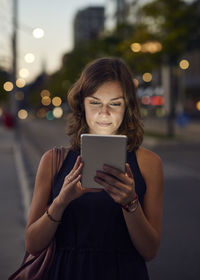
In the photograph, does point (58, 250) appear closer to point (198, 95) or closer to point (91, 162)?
point (91, 162)

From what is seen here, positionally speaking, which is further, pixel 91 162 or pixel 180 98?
pixel 180 98

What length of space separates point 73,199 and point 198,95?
7004 centimetres

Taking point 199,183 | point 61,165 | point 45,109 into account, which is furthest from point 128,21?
point 45,109

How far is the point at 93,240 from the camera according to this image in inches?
90.7

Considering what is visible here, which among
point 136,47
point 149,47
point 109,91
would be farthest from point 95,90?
point 136,47

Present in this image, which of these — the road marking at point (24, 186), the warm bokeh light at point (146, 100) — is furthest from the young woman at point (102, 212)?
the warm bokeh light at point (146, 100)

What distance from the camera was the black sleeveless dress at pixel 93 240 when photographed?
7.53ft

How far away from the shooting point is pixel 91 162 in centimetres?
208

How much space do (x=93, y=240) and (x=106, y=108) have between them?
0.55m

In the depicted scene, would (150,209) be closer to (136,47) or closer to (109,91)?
(109,91)

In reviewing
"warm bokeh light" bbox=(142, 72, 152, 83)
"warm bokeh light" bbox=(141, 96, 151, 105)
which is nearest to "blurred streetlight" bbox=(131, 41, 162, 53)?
"warm bokeh light" bbox=(142, 72, 152, 83)

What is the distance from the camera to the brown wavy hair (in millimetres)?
2320

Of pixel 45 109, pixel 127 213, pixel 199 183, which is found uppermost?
pixel 127 213

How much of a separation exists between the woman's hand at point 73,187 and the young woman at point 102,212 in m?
0.12
